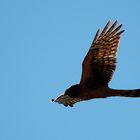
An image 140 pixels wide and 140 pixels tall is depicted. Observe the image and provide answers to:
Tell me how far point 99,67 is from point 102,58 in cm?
29

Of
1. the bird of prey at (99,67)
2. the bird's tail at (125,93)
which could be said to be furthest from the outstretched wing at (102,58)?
the bird's tail at (125,93)

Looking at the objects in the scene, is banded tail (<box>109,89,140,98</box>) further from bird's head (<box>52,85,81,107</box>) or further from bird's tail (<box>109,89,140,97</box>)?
bird's head (<box>52,85,81,107</box>)

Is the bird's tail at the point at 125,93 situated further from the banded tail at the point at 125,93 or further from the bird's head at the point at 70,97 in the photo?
the bird's head at the point at 70,97

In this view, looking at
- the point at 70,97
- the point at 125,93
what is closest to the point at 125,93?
the point at 125,93

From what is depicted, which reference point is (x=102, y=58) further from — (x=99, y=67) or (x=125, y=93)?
(x=125, y=93)

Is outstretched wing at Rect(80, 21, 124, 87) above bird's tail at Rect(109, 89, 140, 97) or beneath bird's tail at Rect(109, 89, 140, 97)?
above

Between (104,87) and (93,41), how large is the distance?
1461mm

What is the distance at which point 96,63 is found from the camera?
1214 cm

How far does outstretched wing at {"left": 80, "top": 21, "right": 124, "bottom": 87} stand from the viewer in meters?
12.0

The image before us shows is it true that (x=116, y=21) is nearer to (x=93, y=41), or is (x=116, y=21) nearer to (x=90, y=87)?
(x=93, y=41)

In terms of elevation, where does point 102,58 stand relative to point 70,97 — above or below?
above

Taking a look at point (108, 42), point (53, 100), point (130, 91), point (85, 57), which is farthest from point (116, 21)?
point (53, 100)

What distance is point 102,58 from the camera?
1227 cm

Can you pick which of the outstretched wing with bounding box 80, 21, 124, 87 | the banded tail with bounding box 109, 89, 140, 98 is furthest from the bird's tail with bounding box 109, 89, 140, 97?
the outstretched wing with bounding box 80, 21, 124, 87
